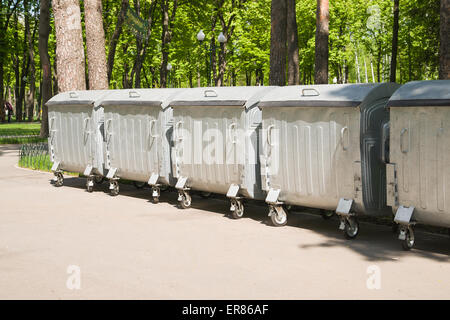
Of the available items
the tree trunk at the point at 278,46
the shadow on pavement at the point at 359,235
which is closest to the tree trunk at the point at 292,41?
the tree trunk at the point at 278,46

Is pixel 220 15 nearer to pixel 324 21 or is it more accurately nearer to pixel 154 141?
pixel 324 21

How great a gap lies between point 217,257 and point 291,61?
15.3 metres

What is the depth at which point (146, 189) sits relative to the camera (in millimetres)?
13008

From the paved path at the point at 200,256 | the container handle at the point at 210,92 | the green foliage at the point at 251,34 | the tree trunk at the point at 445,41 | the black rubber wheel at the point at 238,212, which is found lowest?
the paved path at the point at 200,256

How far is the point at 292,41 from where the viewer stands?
20969mm

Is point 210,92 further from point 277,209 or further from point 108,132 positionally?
Result: point 108,132

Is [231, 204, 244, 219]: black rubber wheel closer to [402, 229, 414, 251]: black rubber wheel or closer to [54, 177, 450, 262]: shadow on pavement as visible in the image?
[54, 177, 450, 262]: shadow on pavement

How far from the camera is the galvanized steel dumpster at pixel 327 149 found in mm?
7910

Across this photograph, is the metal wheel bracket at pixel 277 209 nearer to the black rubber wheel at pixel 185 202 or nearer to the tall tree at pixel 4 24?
the black rubber wheel at pixel 185 202

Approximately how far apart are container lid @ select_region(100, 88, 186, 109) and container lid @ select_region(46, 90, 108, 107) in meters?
0.24

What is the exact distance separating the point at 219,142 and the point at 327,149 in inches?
78.4

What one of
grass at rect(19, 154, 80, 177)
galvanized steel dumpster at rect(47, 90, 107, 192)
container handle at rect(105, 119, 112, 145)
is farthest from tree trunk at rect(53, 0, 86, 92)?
container handle at rect(105, 119, 112, 145)

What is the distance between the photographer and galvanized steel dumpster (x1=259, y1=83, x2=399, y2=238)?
7.91 m

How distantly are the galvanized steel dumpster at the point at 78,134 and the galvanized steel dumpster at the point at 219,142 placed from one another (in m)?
2.38
